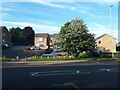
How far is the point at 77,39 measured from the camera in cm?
4806

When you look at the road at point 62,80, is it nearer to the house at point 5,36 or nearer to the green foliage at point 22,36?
the house at point 5,36

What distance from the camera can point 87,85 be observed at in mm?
15047

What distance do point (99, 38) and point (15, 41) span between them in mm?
34396

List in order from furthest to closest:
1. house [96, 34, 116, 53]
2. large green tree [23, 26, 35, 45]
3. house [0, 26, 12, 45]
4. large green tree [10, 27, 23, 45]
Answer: large green tree [23, 26, 35, 45]
large green tree [10, 27, 23, 45]
house [0, 26, 12, 45]
house [96, 34, 116, 53]

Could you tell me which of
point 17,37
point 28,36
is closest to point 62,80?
point 17,37

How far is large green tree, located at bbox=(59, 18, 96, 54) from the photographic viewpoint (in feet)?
156

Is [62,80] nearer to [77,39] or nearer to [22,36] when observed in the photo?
[77,39]

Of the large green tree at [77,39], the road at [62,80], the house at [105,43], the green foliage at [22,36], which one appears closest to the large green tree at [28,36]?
the green foliage at [22,36]

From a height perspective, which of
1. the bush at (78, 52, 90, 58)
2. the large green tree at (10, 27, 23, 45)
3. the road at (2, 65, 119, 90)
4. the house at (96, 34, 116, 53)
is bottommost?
the road at (2, 65, 119, 90)

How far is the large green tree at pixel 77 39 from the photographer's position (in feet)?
156

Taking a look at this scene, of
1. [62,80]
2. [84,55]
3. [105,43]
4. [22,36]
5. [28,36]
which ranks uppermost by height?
[28,36]

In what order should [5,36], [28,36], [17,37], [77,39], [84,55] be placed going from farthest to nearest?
[28,36] → [17,37] → [5,36] → [84,55] → [77,39]

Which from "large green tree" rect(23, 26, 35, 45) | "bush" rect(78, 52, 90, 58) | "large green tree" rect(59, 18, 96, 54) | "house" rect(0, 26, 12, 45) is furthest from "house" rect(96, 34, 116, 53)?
"large green tree" rect(23, 26, 35, 45)

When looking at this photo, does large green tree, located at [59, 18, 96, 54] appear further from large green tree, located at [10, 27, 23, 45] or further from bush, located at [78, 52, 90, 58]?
large green tree, located at [10, 27, 23, 45]
